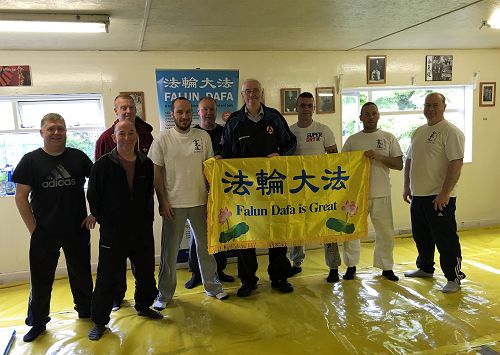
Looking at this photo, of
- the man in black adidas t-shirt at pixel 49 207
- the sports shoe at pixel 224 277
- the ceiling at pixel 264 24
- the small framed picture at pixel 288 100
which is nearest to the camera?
the man in black adidas t-shirt at pixel 49 207

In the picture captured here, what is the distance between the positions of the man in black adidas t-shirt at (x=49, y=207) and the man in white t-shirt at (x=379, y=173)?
2273 millimetres

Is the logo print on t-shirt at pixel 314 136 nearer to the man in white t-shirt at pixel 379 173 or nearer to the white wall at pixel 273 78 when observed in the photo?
the man in white t-shirt at pixel 379 173

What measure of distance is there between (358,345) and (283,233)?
1.07 m

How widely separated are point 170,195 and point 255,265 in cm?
97

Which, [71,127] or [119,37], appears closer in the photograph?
[119,37]

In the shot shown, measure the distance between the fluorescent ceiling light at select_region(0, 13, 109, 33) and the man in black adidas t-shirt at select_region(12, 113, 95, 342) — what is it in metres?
0.76

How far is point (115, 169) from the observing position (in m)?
2.62

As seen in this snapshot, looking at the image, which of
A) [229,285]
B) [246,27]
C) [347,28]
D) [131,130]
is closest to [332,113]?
[347,28]

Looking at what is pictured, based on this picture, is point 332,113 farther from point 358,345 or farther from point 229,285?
point 358,345

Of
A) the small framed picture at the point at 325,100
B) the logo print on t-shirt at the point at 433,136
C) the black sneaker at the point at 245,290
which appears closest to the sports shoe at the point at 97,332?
the black sneaker at the point at 245,290

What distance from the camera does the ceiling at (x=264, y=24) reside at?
2820 mm

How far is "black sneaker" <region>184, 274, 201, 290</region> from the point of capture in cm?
364

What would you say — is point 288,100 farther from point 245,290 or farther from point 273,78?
point 245,290

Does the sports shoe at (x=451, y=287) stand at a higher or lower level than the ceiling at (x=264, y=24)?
lower
